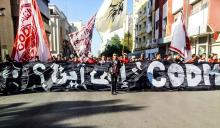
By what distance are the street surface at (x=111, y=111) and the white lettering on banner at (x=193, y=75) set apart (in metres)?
1.76

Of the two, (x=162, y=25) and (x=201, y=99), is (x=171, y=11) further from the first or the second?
(x=201, y=99)

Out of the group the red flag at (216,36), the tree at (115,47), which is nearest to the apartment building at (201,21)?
the red flag at (216,36)

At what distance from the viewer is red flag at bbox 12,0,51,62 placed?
12859 mm

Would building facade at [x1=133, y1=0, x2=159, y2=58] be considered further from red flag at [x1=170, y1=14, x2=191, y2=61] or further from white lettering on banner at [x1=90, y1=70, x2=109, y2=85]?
Result: white lettering on banner at [x1=90, y1=70, x2=109, y2=85]

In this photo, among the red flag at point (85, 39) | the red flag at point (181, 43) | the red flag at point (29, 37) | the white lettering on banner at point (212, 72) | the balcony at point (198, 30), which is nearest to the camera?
the red flag at point (29, 37)

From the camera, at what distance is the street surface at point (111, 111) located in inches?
288

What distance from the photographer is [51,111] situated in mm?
8852

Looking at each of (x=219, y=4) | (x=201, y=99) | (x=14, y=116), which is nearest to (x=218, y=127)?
(x=201, y=99)

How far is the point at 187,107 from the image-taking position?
9.38 meters

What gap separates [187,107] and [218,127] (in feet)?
7.91

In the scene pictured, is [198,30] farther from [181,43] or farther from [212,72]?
[212,72]

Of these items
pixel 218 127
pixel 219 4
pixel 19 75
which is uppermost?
pixel 219 4

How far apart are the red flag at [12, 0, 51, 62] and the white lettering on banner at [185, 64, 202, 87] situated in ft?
20.7

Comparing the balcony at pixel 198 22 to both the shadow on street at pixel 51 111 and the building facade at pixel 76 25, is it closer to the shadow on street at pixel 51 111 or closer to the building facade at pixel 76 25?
the shadow on street at pixel 51 111
